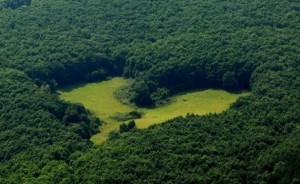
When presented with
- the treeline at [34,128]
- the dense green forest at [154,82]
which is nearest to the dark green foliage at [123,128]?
the dense green forest at [154,82]

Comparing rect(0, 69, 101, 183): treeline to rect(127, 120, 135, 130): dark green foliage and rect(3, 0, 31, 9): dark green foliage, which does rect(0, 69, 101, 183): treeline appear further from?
rect(3, 0, 31, 9): dark green foliage

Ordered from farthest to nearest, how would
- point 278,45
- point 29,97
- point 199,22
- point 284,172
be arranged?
point 199,22 < point 278,45 < point 29,97 < point 284,172

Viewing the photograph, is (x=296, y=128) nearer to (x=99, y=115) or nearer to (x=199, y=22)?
(x=99, y=115)

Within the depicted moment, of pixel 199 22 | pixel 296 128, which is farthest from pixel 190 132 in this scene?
pixel 199 22

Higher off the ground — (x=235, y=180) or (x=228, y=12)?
(x=228, y=12)

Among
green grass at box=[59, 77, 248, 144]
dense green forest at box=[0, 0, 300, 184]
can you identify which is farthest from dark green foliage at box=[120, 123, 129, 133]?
dense green forest at box=[0, 0, 300, 184]

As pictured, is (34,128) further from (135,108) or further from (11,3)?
(11,3)
